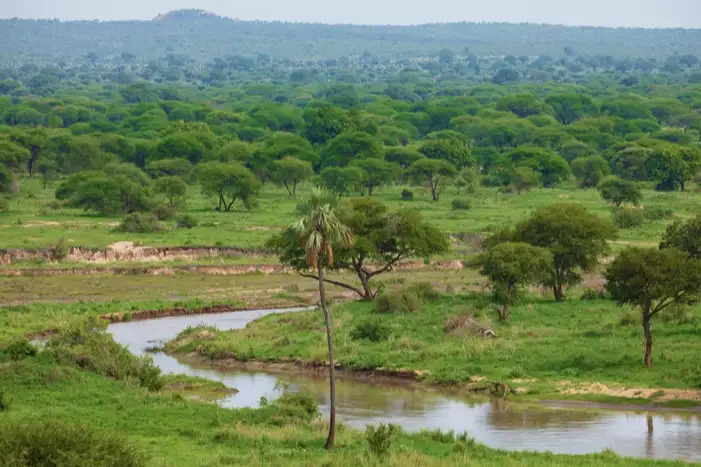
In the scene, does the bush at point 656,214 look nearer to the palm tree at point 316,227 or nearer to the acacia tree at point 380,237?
the acacia tree at point 380,237

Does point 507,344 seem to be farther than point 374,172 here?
No

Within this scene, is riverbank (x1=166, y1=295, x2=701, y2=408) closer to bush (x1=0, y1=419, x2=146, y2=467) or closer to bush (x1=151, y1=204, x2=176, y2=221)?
bush (x1=0, y1=419, x2=146, y2=467)

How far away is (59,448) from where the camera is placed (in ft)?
73.8

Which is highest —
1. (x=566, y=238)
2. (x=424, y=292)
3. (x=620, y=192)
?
(x=566, y=238)

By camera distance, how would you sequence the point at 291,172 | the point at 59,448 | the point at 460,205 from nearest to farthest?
the point at 59,448
the point at 460,205
the point at 291,172

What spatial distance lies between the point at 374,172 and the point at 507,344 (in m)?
48.7

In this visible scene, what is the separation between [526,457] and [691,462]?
130 inches

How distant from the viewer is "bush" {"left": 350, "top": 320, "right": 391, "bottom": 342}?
41.2m

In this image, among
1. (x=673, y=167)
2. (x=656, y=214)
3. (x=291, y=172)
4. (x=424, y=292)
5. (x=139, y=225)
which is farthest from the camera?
(x=673, y=167)

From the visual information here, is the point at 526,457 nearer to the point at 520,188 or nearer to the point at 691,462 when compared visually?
the point at 691,462

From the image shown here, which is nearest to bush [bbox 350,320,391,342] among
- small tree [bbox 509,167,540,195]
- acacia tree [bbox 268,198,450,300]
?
acacia tree [bbox 268,198,450,300]

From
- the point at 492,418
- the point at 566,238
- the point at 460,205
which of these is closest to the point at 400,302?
the point at 566,238

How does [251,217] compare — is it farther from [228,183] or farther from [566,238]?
[566,238]

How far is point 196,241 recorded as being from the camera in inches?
2438
